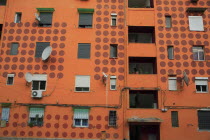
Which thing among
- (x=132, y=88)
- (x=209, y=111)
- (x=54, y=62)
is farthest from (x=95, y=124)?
(x=209, y=111)

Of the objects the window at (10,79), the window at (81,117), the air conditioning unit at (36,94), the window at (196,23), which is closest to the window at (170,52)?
the window at (196,23)

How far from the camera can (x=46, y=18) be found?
80.9 ft

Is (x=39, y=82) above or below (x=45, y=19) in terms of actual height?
below

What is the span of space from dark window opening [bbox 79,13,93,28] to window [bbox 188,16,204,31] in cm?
1026

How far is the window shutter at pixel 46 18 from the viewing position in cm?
2452

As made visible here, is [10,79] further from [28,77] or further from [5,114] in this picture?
[5,114]

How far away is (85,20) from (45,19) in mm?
4152

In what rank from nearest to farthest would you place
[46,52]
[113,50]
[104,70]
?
1. [46,52]
2. [104,70]
3. [113,50]

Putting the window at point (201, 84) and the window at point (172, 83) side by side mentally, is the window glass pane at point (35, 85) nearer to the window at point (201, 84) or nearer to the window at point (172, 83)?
the window at point (172, 83)

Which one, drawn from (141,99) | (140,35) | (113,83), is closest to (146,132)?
(141,99)

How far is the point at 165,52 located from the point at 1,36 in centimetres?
1671

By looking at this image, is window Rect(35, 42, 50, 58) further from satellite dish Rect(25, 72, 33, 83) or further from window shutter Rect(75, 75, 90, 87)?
window shutter Rect(75, 75, 90, 87)

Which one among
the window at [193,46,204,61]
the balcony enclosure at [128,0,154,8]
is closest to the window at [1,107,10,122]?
the balcony enclosure at [128,0,154,8]

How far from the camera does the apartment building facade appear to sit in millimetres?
22031
